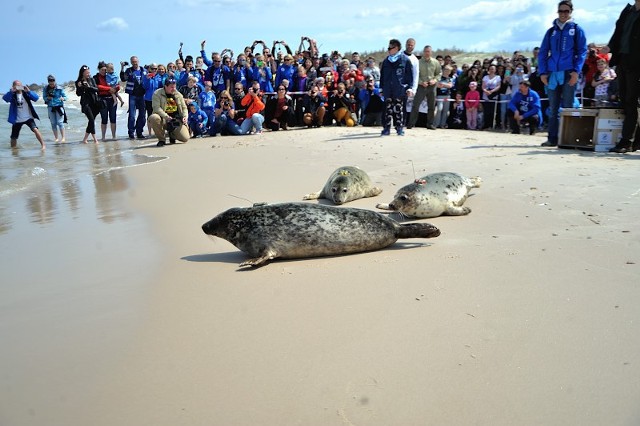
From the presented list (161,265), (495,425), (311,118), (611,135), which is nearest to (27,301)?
(161,265)

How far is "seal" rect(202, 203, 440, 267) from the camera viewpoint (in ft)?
14.2

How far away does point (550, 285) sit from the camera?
3.49 metres

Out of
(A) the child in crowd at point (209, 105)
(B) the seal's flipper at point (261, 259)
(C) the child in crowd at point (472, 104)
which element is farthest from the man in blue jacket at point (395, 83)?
(B) the seal's flipper at point (261, 259)

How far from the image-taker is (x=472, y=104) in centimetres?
1330

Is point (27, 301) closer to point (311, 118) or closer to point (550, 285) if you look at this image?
point (550, 285)

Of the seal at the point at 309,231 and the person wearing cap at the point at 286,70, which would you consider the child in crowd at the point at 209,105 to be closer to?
the person wearing cap at the point at 286,70

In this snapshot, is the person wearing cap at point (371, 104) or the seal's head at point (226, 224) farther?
the person wearing cap at point (371, 104)

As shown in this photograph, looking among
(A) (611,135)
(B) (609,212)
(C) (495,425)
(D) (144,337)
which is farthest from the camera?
(A) (611,135)

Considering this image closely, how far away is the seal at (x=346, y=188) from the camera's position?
6062 millimetres

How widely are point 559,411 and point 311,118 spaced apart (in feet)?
40.6

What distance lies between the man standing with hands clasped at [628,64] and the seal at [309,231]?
17.2 feet

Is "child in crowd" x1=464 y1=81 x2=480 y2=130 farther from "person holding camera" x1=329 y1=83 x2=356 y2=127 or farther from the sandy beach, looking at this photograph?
the sandy beach

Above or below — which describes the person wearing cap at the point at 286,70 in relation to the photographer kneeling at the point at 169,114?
above

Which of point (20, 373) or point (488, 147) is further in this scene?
point (488, 147)
